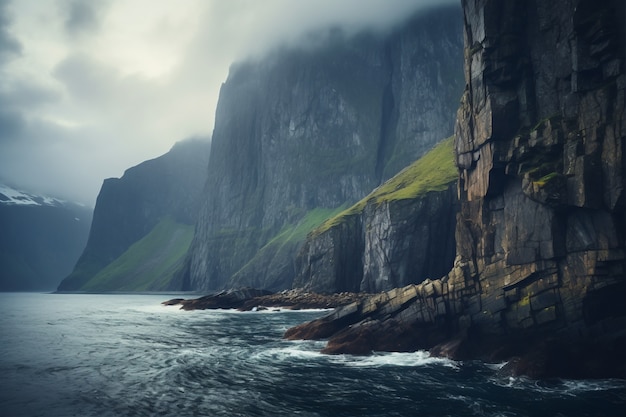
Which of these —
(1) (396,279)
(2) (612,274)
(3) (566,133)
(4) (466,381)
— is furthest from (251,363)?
(1) (396,279)

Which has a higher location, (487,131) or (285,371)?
(487,131)

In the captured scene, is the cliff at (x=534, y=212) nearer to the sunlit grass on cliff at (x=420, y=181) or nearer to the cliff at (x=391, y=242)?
the cliff at (x=391, y=242)

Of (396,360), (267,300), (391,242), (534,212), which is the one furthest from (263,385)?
(267,300)

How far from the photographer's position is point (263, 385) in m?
39.8

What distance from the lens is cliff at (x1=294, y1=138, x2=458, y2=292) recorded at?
125 meters

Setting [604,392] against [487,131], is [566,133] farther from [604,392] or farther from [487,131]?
[604,392]

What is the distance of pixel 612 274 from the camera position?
43750 mm

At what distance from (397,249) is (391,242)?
2.89 metres

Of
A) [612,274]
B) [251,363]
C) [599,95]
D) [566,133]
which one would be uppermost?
[599,95]

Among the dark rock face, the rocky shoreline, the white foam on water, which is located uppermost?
the dark rock face

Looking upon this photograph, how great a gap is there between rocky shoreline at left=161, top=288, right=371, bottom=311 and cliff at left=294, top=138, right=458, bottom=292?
9771 millimetres

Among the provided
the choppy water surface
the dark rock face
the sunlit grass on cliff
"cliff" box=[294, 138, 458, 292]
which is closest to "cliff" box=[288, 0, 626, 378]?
the choppy water surface

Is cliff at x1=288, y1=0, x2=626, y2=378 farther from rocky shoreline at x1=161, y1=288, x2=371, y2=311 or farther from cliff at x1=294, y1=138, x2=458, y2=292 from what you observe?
cliff at x1=294, y1=138, x2=458, y2=292

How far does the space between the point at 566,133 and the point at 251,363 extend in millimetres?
44710
